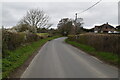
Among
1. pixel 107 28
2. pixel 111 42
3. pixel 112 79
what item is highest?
pixel 107 28

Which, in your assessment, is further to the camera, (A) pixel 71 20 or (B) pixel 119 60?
(A) pixel 71 20

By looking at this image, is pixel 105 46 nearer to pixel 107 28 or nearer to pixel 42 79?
pixel 42 79

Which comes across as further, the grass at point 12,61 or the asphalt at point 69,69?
the grass at point 12,61

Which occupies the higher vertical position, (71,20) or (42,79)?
(71,20)

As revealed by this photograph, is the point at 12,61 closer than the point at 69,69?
No

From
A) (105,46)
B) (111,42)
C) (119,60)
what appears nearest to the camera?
(119,60)

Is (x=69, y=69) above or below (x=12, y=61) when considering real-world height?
below

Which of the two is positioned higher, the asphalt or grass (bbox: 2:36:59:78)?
grass (bbox: 2:36:59:78)

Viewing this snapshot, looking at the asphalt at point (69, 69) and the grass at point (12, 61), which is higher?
the grass at point (12, 61)

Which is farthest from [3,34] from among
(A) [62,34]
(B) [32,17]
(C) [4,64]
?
(A) [62,34]

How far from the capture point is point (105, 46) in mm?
18078

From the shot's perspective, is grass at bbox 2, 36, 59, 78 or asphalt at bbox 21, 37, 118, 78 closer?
asphalt at bbox 21, 37, 118, 78

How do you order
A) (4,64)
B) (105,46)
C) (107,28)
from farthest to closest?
1. (107,28)
2. (105,46)
3. (4,64)

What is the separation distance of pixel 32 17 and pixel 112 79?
209 ft
